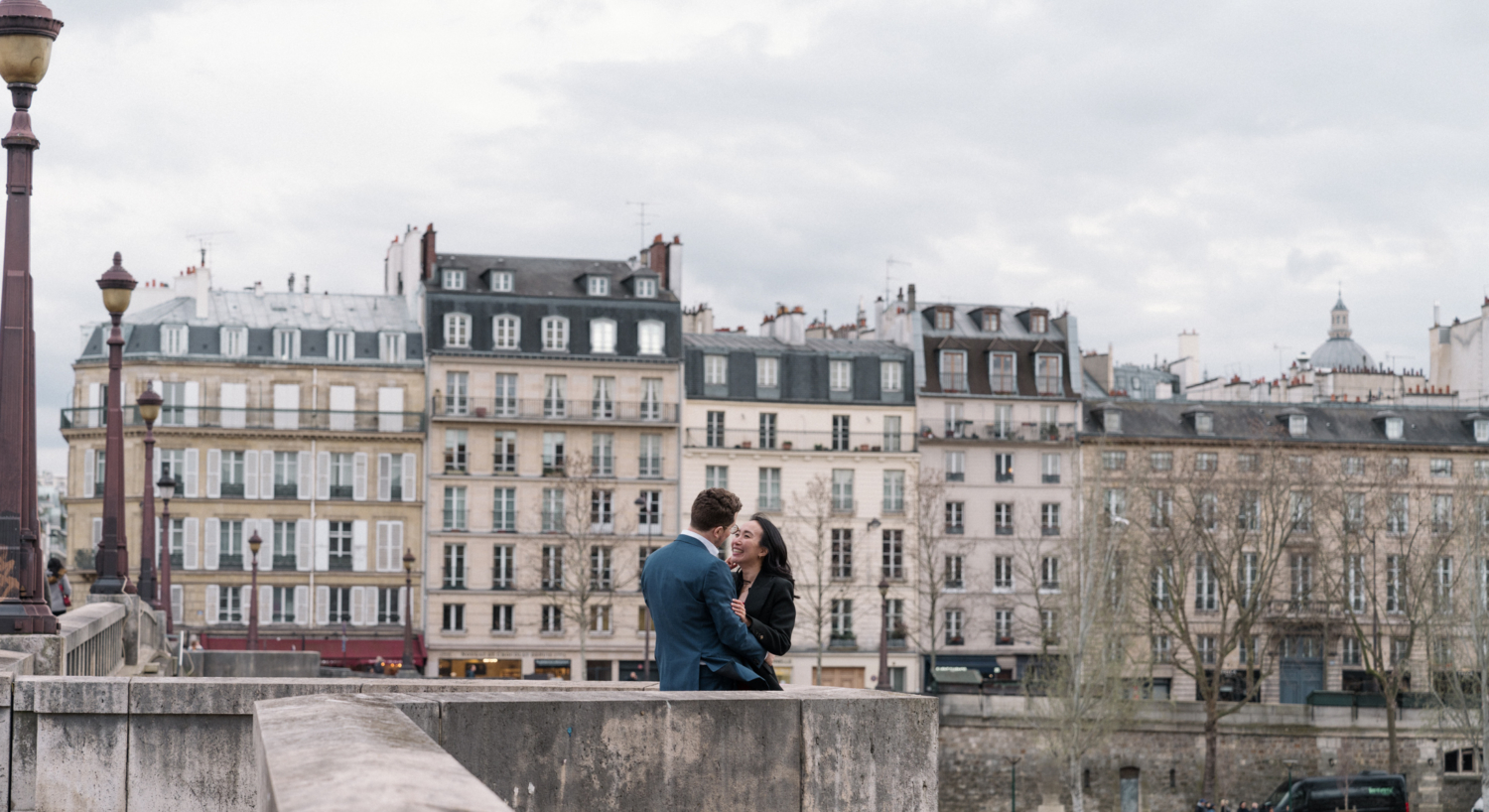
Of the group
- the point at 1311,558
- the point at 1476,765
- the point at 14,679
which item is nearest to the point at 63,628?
the point at 14,679

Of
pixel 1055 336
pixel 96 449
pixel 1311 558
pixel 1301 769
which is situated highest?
pixel 1055 336

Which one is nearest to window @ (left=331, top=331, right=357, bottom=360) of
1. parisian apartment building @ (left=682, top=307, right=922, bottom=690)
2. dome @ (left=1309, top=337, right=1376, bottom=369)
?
parisian apartment building @ (left=682, top=307, right=922, bottom=690)

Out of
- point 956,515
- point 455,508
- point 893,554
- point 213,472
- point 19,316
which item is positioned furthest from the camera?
point 956,515

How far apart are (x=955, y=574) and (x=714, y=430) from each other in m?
10.7

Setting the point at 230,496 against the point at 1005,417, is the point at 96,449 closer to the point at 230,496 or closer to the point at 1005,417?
the point at 230,496

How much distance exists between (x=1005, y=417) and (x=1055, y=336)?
4.76 m

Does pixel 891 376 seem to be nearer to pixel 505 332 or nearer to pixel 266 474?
pixel 505 332

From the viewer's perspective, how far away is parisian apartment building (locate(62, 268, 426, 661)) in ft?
194

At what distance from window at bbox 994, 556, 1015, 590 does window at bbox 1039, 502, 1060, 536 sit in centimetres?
198

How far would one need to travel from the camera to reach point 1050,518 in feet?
218

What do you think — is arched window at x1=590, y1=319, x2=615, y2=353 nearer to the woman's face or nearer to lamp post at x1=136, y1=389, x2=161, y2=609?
lamp post at x1=136, y1=389, x2=161, y2=609

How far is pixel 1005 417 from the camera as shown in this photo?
66.4m

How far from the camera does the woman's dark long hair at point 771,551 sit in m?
7.36

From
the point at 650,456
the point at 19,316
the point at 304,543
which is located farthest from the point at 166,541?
the point at 650,456
